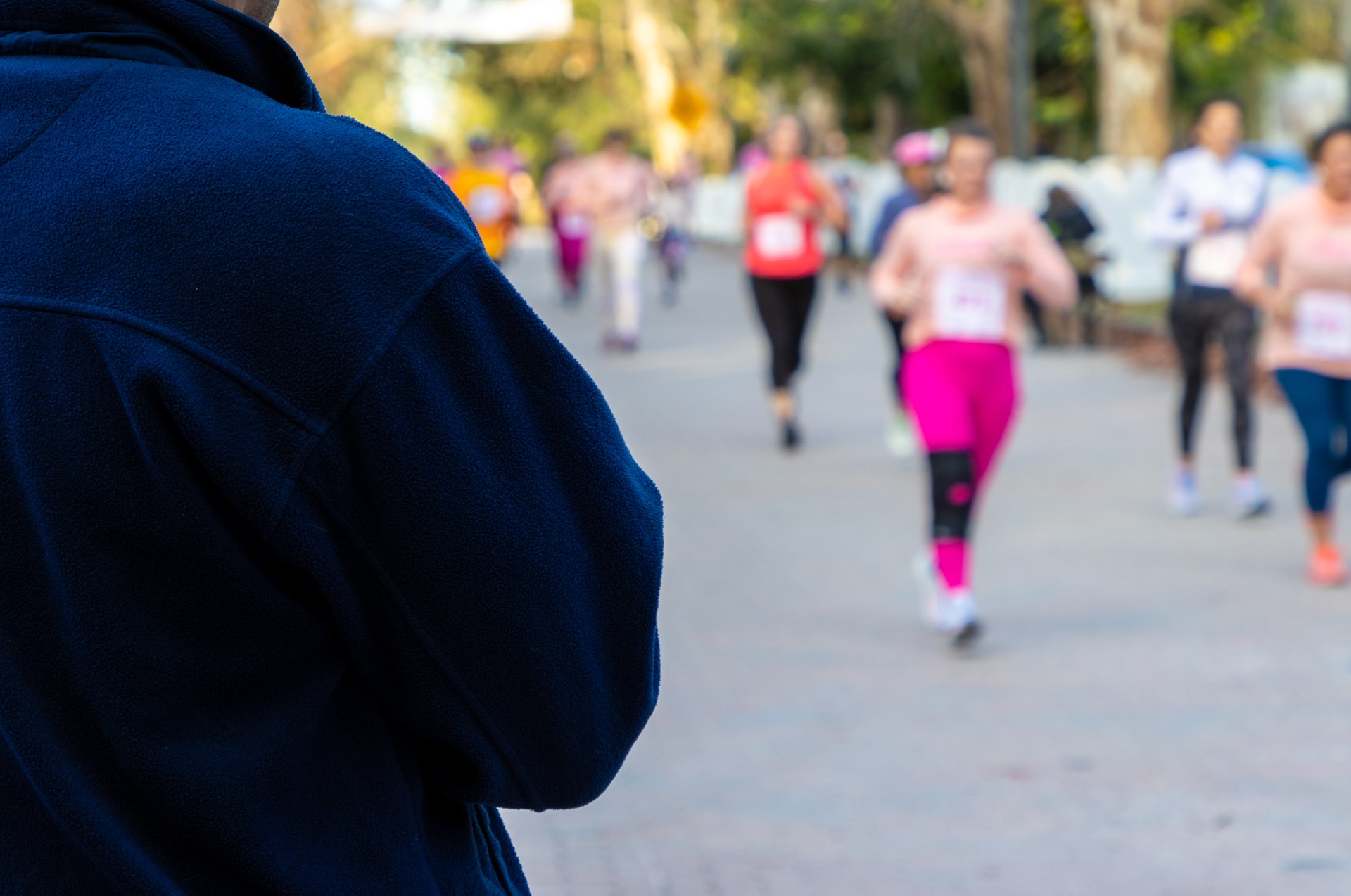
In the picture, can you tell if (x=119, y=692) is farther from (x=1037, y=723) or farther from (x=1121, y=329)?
(x=1121, y=329)

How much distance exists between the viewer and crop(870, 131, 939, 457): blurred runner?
10609mm

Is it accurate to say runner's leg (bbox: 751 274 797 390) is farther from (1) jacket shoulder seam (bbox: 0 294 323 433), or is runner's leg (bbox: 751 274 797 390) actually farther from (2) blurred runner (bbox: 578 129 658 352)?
(1) jacket shoulder seam (bbox: 0 294 323 433)

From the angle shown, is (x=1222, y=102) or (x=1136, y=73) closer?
(x=1222, y=102)

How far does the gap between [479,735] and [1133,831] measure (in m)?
3.56

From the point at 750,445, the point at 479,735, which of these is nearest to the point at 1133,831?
the point at 479,735

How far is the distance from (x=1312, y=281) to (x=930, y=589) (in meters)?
2.04

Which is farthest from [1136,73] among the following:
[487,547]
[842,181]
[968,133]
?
[487,547]

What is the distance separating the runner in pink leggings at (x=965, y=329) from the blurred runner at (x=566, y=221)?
12108 mm

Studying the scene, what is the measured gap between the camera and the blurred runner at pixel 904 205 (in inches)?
418

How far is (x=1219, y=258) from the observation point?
8781mm

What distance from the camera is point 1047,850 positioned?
176 inches

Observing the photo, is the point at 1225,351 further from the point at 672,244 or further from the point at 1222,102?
the point at 672,244

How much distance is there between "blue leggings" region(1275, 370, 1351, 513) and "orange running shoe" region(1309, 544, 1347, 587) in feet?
0.54


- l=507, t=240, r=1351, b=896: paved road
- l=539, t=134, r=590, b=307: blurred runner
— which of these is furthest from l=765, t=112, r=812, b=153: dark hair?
l=539, t=134, r=590, b=307: blurred runner
